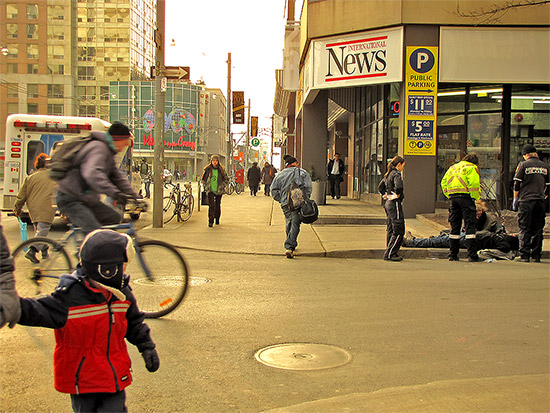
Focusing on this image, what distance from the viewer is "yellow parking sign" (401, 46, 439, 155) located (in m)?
15.2

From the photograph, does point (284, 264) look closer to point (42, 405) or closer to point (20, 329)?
point (20, 329)

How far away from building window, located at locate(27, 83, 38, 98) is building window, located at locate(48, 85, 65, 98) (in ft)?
5.62

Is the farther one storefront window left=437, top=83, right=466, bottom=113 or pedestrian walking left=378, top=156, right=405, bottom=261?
storefront window left=437, top=83, right=466, bottom=113

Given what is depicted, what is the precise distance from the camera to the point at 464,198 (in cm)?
991

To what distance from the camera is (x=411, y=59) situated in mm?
15312

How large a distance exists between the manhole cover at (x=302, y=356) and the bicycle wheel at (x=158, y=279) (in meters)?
1.45

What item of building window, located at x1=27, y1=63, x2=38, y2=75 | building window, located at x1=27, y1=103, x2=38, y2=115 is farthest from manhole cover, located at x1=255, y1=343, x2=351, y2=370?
building window, located at x1=27, y1=63, x2=38, y2=75

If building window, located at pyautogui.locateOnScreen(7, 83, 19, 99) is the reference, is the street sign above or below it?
below

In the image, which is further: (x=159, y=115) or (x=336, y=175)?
(x=336, y=175)

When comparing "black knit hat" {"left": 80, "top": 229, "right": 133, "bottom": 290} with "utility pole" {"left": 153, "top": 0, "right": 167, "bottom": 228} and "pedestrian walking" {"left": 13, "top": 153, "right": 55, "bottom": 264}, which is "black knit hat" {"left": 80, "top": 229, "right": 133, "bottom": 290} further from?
"utility pole" {"left": 153, "top": 0, "right": 167, "bottom": 228}

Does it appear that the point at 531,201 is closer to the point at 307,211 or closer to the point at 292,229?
the point at 307,211

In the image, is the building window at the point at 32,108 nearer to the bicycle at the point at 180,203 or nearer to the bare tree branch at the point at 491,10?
the bicycle at the point at 180,203

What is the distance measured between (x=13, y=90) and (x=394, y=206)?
79.3m

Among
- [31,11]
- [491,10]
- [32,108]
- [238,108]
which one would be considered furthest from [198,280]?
[31,11]
